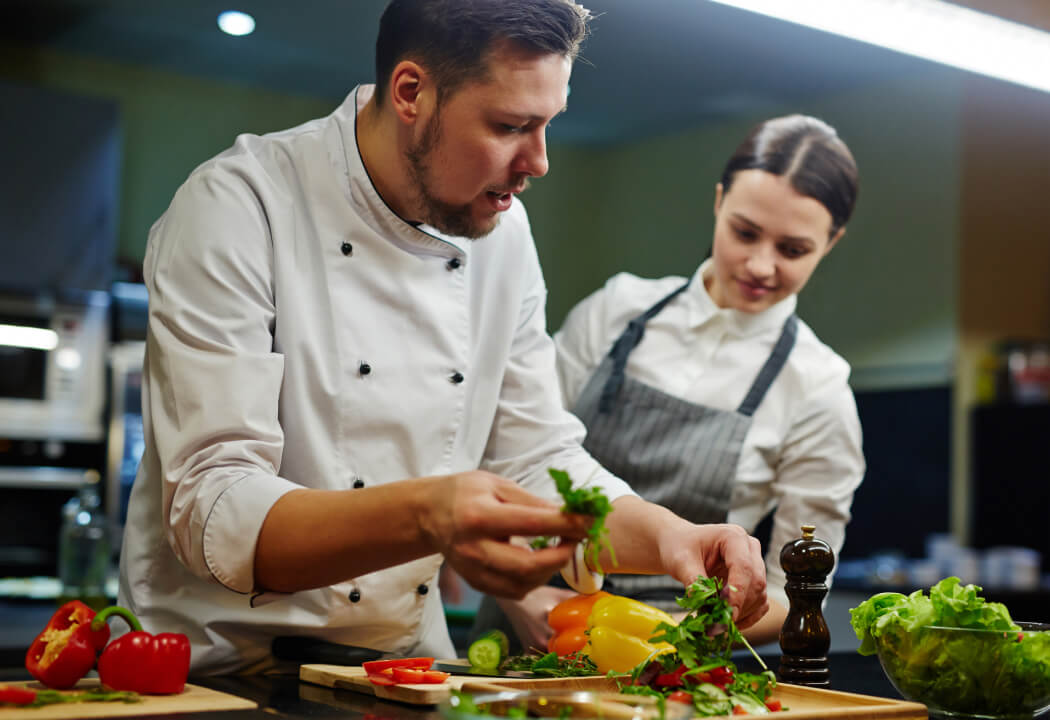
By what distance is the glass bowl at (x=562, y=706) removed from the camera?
0.89 metres

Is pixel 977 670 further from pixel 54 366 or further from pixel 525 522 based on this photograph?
pixel 54 366

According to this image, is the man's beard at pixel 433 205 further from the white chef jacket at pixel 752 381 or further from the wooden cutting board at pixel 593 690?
the white chef jacket at pixel 752 381

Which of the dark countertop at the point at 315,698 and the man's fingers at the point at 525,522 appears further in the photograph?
the dark countertop at the point at 315,698

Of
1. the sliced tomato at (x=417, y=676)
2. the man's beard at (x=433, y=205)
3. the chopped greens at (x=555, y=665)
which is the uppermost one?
the man's beard at (x=433, y=205)

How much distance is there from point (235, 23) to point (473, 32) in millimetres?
1250

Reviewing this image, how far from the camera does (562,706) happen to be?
3.08ft

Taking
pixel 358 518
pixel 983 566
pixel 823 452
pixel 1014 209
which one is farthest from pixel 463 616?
pixel 1014 209

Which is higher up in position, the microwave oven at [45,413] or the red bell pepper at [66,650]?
the microwave oven at [45,413]

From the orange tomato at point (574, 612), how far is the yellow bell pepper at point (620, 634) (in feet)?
0.30

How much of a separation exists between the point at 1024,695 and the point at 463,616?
155 cm

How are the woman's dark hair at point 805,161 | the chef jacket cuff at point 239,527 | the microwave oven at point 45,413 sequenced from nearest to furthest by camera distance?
the chef jacket cuff at point 239,527
the woman's dark hair at point 805,161
the microwave oven at point 45,413

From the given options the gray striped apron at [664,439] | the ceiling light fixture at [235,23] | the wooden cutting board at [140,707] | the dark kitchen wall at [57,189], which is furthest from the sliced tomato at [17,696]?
the dark kitchen wall at [57,189]

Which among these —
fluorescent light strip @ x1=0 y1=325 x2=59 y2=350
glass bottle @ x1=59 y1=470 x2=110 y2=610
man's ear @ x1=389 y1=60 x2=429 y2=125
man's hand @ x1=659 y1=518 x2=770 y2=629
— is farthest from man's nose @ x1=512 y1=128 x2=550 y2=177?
fluorescent light strip @ x1=0 y1=325 x2=59 y2=350

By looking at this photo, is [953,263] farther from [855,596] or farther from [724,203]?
[724,203]
